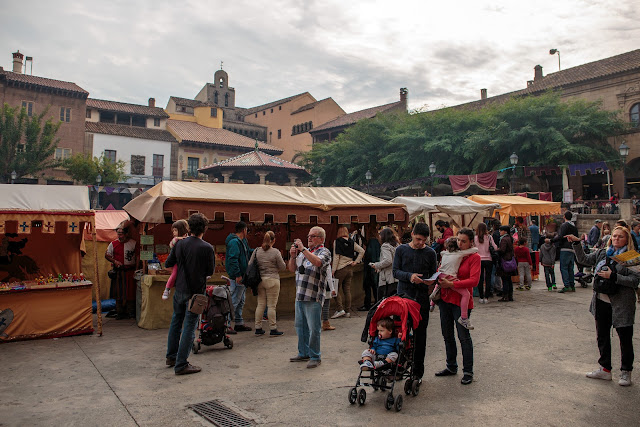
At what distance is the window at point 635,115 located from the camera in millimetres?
32344

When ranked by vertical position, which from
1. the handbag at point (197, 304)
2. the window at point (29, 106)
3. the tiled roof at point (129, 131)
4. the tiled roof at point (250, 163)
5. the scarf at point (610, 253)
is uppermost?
the window at point (29, 106)

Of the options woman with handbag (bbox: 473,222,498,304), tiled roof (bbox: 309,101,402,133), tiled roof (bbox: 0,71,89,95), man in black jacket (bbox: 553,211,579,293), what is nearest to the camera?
woman with handbag (bbox: 473,222,498,304)

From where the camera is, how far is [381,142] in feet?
122

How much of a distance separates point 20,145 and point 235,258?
3442 cm

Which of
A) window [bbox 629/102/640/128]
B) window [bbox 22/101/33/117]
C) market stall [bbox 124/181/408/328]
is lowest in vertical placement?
market stall [bbox 124/181/408/328]

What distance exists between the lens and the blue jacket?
24.4 ft

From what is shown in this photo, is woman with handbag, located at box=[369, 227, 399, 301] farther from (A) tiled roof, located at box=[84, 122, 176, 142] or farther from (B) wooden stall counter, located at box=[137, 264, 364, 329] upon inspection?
(A) tiled roof, located at box=[84, 122, 176, 142]

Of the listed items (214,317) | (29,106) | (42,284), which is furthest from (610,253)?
(29,106)

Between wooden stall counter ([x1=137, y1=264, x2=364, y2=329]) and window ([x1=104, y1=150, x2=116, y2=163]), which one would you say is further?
window ([x1=104, y1=150, x2=116, y2=163])

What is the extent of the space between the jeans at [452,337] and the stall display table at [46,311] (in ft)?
17.9

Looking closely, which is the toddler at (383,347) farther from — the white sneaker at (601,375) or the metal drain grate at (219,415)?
the white sneaker at (601,375)

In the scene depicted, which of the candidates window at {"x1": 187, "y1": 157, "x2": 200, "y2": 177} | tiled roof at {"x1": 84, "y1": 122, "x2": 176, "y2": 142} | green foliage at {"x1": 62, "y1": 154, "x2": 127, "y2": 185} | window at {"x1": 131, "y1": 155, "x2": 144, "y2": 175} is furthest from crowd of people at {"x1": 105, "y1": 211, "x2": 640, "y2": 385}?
tiled roof at {"x1": 84, "y1": 122, "x2": 176, "y2": 142}

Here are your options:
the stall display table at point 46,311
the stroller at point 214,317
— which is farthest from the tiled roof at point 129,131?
the stroller at point 214,317

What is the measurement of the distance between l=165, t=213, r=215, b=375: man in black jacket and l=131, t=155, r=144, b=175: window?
1661 inches
